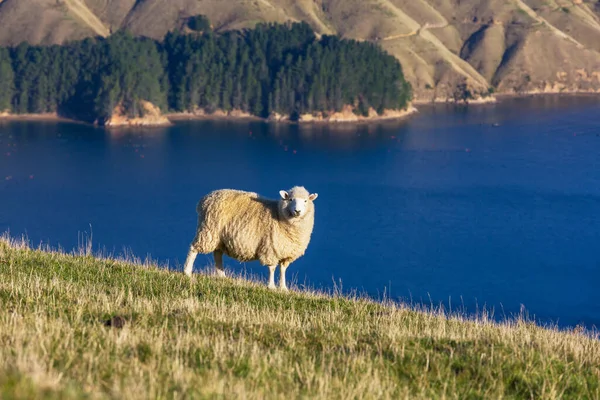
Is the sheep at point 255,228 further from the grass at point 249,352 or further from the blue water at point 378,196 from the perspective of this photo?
the blue water at point 378,196

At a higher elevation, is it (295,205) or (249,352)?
(295,205)

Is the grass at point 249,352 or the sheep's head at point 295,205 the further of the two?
the sheep's head at point 295,205

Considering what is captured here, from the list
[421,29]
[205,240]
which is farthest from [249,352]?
[421,29]

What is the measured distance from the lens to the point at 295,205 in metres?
15.7

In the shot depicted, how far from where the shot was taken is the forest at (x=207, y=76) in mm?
127312

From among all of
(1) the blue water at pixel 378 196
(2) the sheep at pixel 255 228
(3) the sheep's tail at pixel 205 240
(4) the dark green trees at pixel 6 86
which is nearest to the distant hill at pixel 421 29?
(4) the dark green trees at pixel 6 86

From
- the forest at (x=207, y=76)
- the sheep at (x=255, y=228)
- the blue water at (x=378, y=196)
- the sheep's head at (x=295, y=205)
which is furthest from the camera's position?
the forest at (x=207, y=76)

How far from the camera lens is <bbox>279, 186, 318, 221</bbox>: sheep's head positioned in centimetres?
1569

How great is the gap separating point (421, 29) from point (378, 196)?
111 meters

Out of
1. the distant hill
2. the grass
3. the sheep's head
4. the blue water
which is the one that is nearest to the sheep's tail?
the sheep's head

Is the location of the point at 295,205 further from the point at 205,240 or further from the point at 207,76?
the point at 207,76

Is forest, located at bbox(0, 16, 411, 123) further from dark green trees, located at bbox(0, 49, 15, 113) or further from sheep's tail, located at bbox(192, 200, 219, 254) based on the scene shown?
sheep's tail, located at bbox(192, 200, 219, 254)

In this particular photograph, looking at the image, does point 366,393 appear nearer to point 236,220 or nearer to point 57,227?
point 236,220

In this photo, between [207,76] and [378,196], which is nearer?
[378,196]
